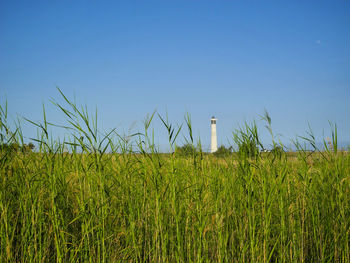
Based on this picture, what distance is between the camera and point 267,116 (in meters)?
2.89

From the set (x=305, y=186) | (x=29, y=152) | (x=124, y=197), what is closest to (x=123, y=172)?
(x=124, y=197)

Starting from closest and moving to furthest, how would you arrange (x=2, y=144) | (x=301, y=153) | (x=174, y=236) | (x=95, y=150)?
(x=95, y=150) → (x=174, y=236) → (x=2, y=144) → (x=301, y=153)

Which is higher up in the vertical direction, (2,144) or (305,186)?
(2,144)

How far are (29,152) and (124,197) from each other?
39.7 inches

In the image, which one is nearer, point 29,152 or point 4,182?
point 4,182

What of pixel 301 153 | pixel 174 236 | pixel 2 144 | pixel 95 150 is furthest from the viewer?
pixel 301 153

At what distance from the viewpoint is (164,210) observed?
2.60 meters

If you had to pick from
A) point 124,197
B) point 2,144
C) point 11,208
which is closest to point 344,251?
point 124,197

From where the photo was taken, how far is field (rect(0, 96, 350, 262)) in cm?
238

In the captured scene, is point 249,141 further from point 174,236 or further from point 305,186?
point 174,236

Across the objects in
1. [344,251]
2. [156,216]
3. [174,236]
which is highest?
[156,216]

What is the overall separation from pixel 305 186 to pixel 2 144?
268 centimetres

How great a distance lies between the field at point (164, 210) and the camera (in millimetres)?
2375

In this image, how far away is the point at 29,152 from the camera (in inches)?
117
